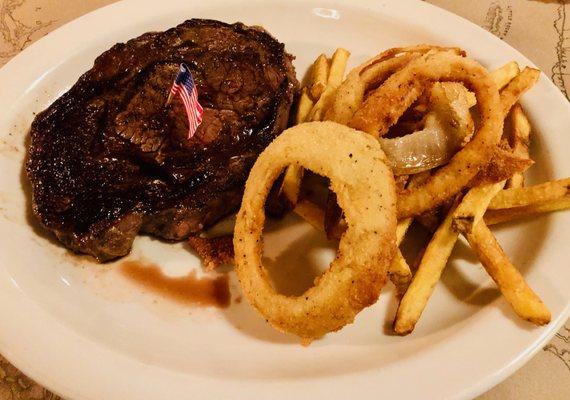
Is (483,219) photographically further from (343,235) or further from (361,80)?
(361,80)

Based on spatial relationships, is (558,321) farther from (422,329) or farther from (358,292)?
(358,292)

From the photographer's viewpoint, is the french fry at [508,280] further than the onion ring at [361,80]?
No

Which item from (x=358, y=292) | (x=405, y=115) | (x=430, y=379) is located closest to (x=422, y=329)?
(x=430, y=379)

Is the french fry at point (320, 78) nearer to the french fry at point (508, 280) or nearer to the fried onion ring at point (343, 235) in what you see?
the fried onion ring at point (343, 235)

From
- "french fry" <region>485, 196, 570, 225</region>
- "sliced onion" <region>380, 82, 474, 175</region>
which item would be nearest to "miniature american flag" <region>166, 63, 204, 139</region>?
"sliced onion" <region>380, 82, 474, 175</region>

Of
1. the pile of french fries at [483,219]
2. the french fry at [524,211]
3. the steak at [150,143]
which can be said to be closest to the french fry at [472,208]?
the pile of french fries at [483,219]

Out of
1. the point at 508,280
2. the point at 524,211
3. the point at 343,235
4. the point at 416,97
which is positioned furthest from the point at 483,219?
the point at 343,235
